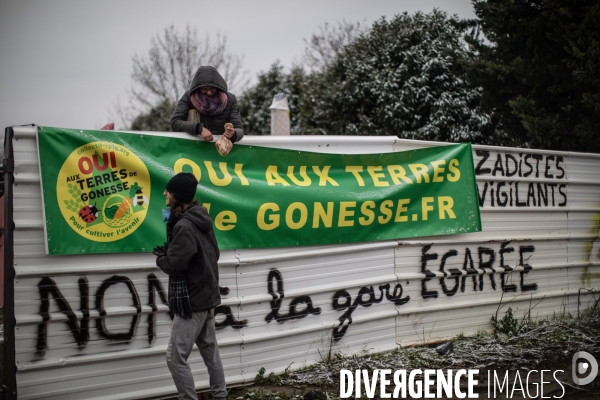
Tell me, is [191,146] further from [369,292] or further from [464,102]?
[464,102]

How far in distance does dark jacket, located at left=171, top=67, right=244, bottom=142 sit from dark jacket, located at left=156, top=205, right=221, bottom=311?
1.13 metres

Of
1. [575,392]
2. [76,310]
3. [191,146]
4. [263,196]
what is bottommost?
[575,392]

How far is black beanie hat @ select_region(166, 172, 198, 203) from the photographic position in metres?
4.37

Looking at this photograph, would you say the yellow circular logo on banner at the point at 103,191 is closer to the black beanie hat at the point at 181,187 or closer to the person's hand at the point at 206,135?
the person's hand at the point at 206,135

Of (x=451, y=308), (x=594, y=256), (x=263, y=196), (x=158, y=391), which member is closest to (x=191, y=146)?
(x=263, y=196)

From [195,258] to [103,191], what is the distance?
1095 mm

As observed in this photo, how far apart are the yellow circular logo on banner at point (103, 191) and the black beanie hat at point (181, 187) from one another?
711mm

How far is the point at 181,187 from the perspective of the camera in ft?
14.3

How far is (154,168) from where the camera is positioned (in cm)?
507

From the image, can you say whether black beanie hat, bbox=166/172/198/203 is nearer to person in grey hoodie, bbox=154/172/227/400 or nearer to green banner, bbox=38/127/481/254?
person in grey hoodie, bbox=154/172/227/400

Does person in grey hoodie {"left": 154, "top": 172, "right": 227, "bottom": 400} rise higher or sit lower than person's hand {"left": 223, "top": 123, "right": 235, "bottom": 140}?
lower

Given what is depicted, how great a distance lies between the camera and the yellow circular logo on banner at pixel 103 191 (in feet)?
15.4

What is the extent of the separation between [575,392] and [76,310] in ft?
15.1

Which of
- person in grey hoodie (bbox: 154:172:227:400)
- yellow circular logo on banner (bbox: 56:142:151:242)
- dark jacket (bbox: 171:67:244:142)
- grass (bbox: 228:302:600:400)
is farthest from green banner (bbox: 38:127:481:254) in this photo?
grass (bbox: 228:302:600:400)
